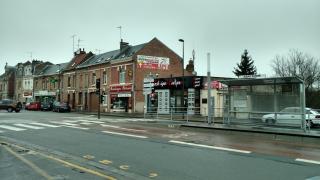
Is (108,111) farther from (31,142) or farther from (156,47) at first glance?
(31,142)

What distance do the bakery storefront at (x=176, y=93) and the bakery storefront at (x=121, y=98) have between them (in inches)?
157

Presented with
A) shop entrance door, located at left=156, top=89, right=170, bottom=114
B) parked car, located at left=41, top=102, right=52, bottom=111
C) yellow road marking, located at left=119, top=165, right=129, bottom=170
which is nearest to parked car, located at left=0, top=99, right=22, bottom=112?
parked car, located at left=41, top=102, right=52, bottom=111

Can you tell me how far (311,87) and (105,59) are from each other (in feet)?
97.3

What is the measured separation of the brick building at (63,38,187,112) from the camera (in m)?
53.6

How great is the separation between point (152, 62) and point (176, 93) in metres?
9.03

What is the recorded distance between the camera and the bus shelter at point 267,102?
68.0ft

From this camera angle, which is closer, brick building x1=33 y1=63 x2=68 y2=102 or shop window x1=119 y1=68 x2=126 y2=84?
shop window x1=119 y1=68 x2=126 y2=84

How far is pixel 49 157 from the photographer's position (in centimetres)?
1307

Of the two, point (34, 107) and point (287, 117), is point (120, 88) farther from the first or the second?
point (287, 117)

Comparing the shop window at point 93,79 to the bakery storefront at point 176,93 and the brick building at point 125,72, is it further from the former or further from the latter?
the bakery storefront at point 176,93

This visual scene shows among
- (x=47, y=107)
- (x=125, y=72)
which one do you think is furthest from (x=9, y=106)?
(x=125, y=72)

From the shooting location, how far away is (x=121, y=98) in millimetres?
55781

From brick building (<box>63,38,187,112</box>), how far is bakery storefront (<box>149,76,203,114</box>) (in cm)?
348

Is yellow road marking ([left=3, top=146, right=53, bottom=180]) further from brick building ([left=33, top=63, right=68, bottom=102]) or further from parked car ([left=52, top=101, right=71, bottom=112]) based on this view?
brick building ([left=33, top=63, right=68, bottom=102])
